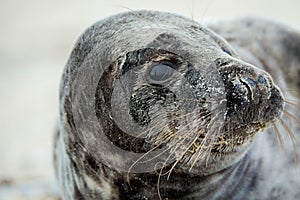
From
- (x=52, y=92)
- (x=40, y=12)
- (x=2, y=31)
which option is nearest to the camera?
(x=52, y=92)

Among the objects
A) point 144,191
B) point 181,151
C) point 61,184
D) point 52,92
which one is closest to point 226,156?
point 181,151

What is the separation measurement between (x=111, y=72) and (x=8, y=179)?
9.41 feet

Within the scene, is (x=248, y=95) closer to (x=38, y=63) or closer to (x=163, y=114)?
(x=163, y=114)

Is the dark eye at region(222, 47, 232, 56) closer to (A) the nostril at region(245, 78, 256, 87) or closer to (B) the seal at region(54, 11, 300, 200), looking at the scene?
(B) the seal at region(54, 11, 300, 200)

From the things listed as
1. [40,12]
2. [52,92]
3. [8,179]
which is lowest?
[8,179]

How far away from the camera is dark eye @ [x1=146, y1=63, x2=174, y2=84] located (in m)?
3.61

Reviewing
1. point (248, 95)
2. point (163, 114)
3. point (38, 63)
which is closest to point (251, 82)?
point (248, 95)

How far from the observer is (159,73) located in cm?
362

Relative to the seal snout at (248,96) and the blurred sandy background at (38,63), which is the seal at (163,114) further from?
the blurred sandy background at (38,63)

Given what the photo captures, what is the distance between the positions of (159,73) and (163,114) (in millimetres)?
226

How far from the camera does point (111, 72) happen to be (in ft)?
12.3

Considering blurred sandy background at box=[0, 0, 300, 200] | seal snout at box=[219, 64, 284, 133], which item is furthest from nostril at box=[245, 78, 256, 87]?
blurred sandy background at box=[0, 0, 300, 200]

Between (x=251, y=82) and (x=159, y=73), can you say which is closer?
(x=251, y=82)

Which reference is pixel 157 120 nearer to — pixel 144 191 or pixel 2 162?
pixel 144 191
